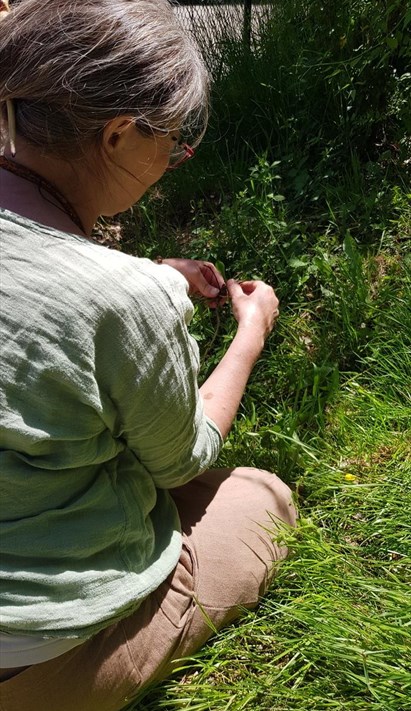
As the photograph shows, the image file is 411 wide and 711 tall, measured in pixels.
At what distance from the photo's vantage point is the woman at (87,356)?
4.05ft

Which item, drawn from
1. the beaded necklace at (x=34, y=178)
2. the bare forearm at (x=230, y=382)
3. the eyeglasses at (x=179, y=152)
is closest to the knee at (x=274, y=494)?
the bare forearm at (x=230, y=382)

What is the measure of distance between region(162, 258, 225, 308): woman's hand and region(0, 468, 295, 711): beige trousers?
1.84 ft

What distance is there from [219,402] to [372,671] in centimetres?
76

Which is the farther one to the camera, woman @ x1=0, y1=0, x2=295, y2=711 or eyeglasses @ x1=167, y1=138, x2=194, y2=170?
eyeglasses @ x1=167, y1=138, x2=194, y2=170

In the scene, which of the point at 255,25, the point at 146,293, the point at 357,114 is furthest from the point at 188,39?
the point at 255,25

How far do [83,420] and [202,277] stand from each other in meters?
1.04

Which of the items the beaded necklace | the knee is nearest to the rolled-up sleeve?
the beaded necklace

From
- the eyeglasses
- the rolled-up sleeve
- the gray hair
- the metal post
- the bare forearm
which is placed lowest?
the bare forearm

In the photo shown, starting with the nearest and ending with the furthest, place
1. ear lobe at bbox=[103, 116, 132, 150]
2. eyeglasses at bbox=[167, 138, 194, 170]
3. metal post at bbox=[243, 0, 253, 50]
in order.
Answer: ear lobe at bbox=[103, 116, 132, 150]
eyeglasses at bbox=[167, 138, 194, 170]
metal post at bbox=[243, 0, 253, 50]

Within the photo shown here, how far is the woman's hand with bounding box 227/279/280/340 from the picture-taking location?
7.10 ft

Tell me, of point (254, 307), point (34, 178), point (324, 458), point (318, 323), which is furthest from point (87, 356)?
point (318, 323)

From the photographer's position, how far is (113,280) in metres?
1.25

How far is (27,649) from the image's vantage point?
4.61ft

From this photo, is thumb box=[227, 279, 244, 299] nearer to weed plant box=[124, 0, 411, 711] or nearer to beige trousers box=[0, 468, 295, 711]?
weed plant box=[124, 0, 411, 711]
